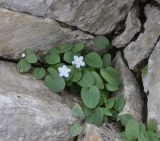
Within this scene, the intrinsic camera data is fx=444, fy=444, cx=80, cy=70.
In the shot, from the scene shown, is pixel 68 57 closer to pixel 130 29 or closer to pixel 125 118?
pixel 130 29

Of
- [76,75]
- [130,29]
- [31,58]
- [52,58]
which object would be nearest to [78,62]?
[76,75]

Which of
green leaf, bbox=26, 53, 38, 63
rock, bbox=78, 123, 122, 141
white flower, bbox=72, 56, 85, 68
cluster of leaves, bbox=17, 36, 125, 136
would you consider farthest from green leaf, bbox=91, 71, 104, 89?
green leaf, bbox=26, 53, 38, 63

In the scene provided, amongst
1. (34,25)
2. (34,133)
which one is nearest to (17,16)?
(34,25)

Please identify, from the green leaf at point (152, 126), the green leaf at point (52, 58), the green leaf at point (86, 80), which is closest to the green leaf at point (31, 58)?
the green leaf at point (52, 58)

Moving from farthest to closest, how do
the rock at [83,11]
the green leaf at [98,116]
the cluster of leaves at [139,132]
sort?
the rock at [83,11], the green leaf at [98,116], the cluster of leaves at [139,132]

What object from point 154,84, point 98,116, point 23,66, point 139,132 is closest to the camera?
point 139,132

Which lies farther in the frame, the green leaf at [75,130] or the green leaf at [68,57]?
the green leaf at [68,57]

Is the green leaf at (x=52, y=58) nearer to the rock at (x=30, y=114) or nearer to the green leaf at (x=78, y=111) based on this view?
the rock at (x=30, y=114)
